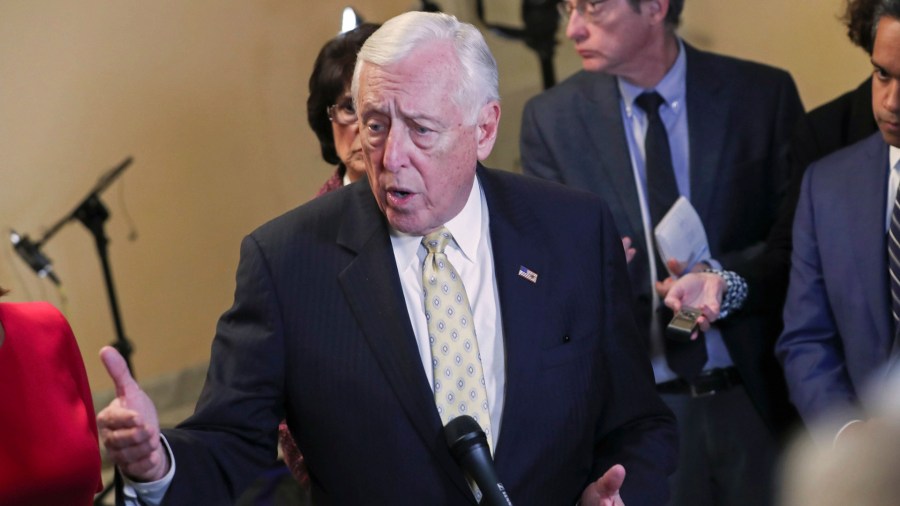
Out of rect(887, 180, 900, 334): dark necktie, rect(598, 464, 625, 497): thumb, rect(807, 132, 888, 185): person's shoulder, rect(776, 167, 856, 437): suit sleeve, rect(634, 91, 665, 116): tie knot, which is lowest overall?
rect(776, 167, 856, 437): suit sleeve

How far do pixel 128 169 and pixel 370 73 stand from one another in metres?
3.84

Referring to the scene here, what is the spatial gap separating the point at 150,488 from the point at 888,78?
67.6 inches

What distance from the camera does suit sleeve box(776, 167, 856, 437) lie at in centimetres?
267

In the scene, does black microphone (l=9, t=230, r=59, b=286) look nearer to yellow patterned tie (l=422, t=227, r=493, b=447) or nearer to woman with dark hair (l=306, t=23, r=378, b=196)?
woman with dark hair (l=306, t=23, r=378, b=196)

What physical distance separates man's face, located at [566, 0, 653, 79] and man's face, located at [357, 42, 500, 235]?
1.32m

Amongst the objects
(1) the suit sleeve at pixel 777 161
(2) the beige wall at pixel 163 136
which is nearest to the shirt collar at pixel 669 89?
(1) the suit sleeve at pixel 777 161

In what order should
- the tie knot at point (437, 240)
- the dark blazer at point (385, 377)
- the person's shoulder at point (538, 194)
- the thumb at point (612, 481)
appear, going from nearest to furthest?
the thumb at point (612, 481)
the dark blazer at point (385, 377)
the tie knot at point (437, 240)
the person's shoulder at point (538, 194)

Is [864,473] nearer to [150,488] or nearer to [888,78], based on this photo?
[150,488]

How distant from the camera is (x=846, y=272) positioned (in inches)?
105

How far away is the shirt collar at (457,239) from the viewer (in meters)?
2.08

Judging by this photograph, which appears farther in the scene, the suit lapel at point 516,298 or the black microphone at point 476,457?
Result: the suit lapel at point 516,298

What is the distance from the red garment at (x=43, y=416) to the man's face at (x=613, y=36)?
1599 mm

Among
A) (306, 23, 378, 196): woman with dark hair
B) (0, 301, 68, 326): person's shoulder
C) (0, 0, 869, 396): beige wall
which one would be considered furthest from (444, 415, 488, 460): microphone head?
(0, 0, 869, 396): beige wall

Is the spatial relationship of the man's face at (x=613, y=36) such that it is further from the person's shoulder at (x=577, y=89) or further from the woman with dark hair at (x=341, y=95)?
the woman with dark hair at (x=341, y=95)
